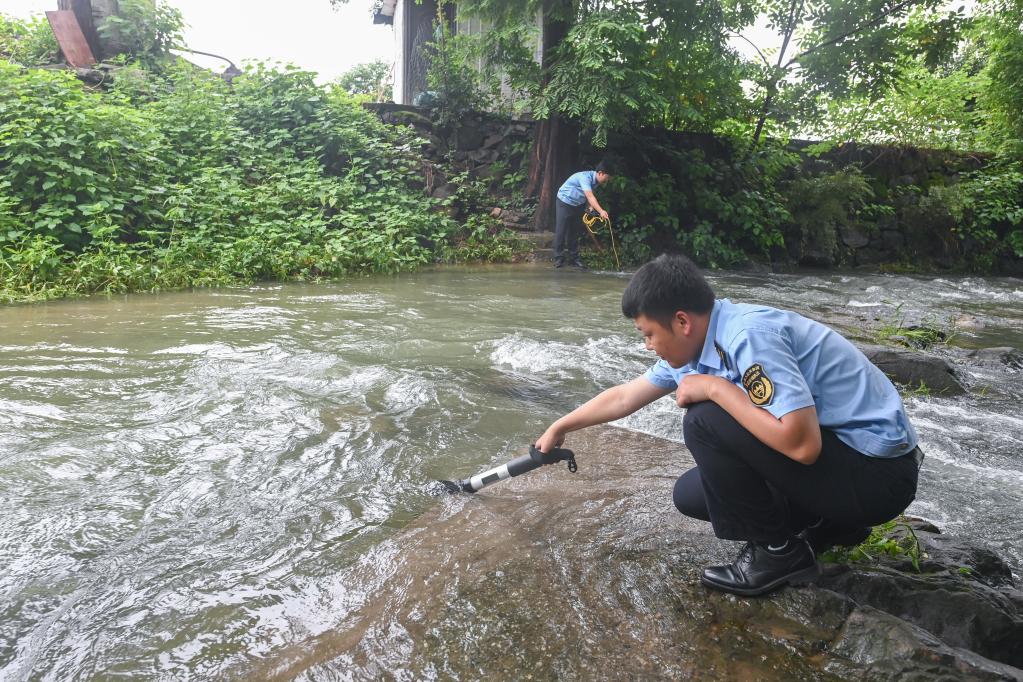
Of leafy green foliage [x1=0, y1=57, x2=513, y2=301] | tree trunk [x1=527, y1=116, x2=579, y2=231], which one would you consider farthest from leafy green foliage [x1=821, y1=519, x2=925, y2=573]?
tree trunk [x1=527, y1=116, x2=579, y2=231]

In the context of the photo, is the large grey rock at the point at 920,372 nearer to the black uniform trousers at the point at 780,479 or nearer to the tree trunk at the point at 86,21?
the black uniform trousers at the point at 780,479

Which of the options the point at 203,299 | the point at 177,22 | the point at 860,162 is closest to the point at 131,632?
the point at 203,299

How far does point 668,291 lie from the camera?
222 centimetres

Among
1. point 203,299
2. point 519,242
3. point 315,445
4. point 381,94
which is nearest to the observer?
point 315,445

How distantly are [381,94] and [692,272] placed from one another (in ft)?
64.0

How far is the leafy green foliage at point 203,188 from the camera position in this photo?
8734 mm

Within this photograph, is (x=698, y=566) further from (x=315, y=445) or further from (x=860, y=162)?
(x=860, y=162)

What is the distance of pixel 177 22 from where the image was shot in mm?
13773

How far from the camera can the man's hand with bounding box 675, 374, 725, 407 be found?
2.22 meters

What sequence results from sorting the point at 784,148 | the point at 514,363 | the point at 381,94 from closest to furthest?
1. the point at 514,363
2. the point at 784,148
3. the point at 381,94

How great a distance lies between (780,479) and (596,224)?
38.3 ft

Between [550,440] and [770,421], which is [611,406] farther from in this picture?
[770,421]

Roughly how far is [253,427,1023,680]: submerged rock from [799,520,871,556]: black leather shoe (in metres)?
0.09

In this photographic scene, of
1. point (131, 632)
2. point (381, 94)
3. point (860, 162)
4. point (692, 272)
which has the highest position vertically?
point (381, 94)
